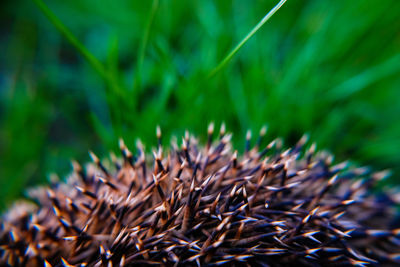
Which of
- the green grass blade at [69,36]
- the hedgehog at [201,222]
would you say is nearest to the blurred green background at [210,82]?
the green grass blade at [69,36]

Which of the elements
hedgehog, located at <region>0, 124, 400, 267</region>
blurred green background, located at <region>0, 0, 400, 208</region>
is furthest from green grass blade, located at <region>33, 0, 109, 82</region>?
hedgehog, located at <region>0, 124, 400, 267</region>

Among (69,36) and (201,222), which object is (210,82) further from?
(201,222)

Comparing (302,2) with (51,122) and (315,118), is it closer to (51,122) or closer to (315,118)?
(315,118)

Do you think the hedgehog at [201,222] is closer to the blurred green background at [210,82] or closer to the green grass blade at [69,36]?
the green grass blade at [69,36]

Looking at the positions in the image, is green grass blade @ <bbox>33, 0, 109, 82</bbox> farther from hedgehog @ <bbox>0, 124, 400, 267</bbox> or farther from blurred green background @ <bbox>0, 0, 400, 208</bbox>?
hedgehog @ <bbox>0, 124, 400, 267</bbox>

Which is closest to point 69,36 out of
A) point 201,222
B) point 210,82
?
point 210,82
